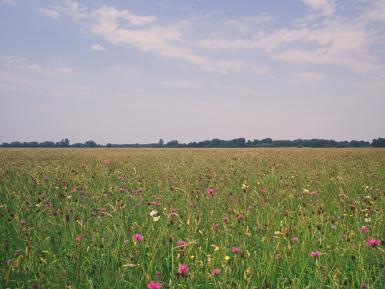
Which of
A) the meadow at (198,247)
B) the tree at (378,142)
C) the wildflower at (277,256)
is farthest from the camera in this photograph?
the tree at (378,142)

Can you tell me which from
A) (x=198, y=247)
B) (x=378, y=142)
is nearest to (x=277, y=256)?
(x=198, y=247)

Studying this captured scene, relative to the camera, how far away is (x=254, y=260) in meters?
3.16

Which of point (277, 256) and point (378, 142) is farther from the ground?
point (378, 142)

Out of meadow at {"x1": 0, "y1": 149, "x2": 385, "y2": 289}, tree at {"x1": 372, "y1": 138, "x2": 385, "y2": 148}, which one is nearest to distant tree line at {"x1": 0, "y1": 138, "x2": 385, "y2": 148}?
tree at {"x1": 372, "y1": 138, "x2": 385, "y2": 148}

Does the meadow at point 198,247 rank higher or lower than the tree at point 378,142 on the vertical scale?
lower

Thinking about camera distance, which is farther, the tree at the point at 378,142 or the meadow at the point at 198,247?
the tree at the point at 378,142

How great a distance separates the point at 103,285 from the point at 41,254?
93cm

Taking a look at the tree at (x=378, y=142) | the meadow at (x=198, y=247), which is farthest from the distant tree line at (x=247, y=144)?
the meadow at (x=198, y=247)

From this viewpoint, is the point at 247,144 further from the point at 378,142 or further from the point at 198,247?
the point at 198,247

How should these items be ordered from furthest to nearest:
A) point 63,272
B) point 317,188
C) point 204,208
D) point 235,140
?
point 235,140 < point 317,188 < point 204,208 < point 63,272

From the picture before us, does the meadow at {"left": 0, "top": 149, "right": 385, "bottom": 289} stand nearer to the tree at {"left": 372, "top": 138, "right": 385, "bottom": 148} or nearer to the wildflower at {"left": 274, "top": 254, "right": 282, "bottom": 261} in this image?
the wildflower at {"left": 274, "top": 254, "right": 282, "bottom": 261}

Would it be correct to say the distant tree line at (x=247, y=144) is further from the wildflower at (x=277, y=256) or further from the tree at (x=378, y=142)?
the wildflower at (x=277, y=256)

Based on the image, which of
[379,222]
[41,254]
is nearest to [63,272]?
[41,254]

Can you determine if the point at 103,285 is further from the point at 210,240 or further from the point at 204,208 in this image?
the point at 204,208
